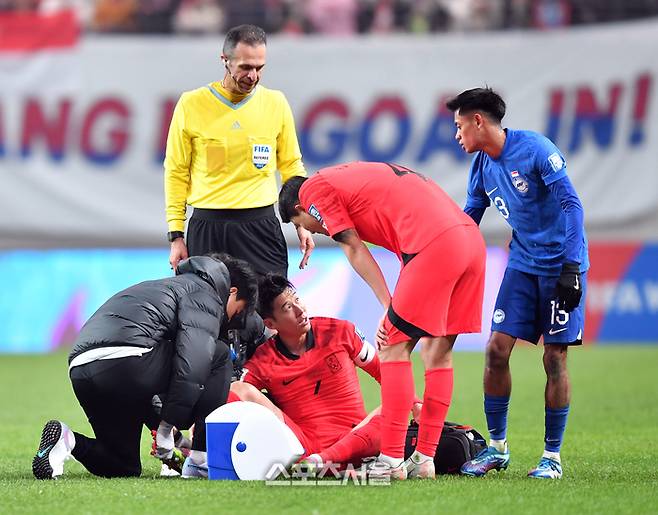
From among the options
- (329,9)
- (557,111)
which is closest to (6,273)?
(329,9)

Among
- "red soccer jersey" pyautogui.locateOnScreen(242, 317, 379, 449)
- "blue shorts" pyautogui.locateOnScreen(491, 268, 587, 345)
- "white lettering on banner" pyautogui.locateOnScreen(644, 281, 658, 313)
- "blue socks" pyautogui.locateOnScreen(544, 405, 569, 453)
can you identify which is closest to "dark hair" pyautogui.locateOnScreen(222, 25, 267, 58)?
"red soccer jersey" pyautogui.locateOnScreen(242, 317, 379, 449)

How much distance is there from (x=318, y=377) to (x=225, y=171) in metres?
1.53

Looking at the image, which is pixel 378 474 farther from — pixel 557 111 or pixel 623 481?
pixel 557 111

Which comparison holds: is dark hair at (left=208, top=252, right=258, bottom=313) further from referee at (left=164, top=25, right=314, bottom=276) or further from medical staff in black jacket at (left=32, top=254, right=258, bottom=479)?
referee at (left=164, top=25, right=314, bottom=276)

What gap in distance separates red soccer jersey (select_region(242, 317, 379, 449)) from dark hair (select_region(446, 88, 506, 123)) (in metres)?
1.42

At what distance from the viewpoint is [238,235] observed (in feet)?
25.0

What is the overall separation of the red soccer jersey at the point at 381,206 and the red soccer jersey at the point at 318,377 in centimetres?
84

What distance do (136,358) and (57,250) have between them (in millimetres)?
9622

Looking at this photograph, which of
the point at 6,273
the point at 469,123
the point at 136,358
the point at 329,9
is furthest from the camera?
the point at 329,9

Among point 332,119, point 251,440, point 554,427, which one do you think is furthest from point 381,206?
point 332,119

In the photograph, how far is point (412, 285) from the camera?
241 inches

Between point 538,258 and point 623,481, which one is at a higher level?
point 538,258

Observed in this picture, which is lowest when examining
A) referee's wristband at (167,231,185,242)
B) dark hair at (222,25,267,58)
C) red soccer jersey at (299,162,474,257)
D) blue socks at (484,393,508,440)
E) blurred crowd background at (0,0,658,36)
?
blue socks at (484,393,508,440)

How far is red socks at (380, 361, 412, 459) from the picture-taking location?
20.4 ft
